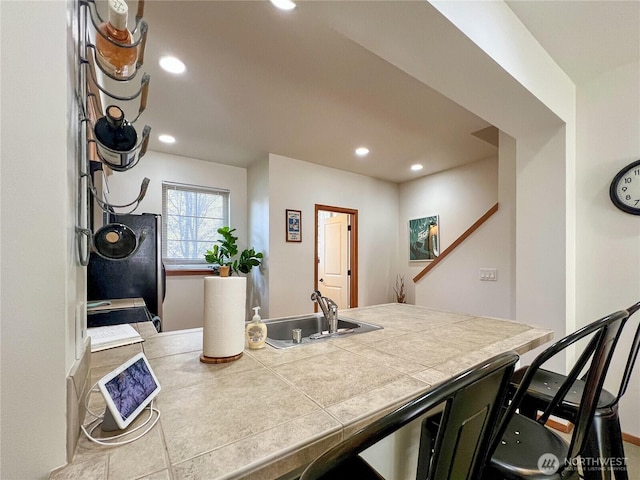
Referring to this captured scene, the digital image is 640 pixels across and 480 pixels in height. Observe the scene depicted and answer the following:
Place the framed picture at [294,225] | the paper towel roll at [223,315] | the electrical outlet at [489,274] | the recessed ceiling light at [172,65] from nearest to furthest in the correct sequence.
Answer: the paper towel roll at [223,315], the recessed ceiling light at [172,65], the electrical outlet at [489,274], the framed picture at [294,225]

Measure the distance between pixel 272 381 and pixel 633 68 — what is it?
299 cm

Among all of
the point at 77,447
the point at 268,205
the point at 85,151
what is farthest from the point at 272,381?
the point at 268,205

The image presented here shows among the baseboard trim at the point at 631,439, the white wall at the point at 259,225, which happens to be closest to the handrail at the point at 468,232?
the baseboard trim at the point at 631,439

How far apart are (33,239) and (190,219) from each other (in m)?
4.02

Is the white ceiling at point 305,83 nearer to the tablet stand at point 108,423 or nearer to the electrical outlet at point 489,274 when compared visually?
the tablet stand at point 108,423

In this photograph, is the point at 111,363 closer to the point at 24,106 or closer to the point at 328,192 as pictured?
the point at 24,106

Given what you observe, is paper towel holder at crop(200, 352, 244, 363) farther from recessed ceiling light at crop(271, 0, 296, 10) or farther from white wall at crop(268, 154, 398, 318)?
white wall at crop(268, 154, 398, 318)

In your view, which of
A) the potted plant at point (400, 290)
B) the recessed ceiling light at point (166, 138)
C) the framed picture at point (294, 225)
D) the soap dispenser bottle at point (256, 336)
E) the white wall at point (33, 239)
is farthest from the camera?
the potted plant at point (400, 290)

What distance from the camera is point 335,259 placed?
17.4ft

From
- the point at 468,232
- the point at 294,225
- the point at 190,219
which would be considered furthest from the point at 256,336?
the point at 190,219

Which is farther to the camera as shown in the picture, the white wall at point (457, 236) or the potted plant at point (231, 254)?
Result: the potted plant at point (231, 254)

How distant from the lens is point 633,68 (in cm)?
196

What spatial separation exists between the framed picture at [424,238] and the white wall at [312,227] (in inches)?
15.0

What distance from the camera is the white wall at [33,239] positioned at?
445mm
